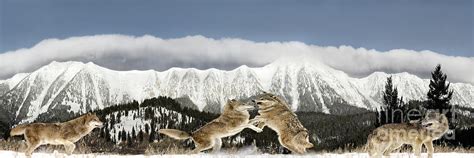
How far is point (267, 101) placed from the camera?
37.3 feet

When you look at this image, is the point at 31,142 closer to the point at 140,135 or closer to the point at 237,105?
the point at 237,105

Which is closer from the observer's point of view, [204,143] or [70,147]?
[204,143]

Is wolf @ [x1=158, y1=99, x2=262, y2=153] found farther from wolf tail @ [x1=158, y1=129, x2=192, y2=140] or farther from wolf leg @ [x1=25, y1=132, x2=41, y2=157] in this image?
wolf leg @ [x1=25, y1=132, x2=41, y2=157]

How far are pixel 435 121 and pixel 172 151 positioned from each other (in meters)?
6.02

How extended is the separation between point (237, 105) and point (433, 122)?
148 inches

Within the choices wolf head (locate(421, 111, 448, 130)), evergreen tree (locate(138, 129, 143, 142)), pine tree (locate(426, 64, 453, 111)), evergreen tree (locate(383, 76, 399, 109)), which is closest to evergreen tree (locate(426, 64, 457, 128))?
pine tree (locate(426, 64, 453, 111))

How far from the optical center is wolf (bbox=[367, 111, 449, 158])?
11.6 metres

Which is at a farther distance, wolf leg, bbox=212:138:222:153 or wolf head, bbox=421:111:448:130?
wolf leg, bbox=212:138:222:153

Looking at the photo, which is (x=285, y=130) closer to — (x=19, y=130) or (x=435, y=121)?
(x=435, y=121)

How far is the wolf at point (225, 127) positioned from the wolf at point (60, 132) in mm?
1434

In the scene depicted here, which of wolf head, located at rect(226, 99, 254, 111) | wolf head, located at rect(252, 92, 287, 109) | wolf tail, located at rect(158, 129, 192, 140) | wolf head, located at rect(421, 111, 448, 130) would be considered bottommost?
wolf tail, located at rect(158, 129, 192, 140)

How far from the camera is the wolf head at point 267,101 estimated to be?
11.4 m

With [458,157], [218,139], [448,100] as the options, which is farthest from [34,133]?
[448,100]

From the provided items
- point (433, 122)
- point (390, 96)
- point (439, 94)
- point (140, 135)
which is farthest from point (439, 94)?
point (140, 135)
